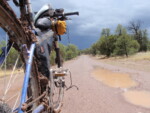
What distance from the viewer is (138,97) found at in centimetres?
643

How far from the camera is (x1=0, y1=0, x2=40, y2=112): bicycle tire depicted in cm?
203

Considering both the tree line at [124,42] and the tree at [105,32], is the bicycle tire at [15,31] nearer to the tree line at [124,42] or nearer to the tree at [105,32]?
the tree line at [124,42]

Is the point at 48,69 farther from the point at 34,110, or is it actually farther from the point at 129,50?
the point at 129,50

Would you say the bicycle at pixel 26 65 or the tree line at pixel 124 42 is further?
the tree line at pixel 124 42

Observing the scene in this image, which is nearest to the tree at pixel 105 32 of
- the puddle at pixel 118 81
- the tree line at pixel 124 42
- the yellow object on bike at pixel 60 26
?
the tree line at pixel 124 42

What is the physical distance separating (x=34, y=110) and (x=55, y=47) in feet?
4.47

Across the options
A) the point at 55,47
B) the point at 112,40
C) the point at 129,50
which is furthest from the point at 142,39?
the point at 55,47

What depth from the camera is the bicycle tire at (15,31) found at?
2.03 m

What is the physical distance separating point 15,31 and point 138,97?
5.05 meters

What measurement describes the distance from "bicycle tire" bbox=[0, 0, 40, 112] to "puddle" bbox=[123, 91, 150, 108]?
362cm

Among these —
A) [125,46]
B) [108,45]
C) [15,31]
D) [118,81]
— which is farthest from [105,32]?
[15,31]

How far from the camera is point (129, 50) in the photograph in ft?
179

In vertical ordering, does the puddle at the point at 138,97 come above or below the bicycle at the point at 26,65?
below

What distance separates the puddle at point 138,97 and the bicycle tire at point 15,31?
362 centimetres
